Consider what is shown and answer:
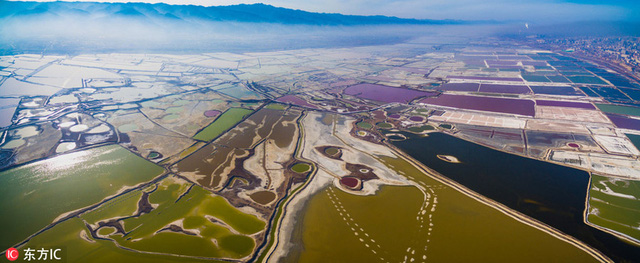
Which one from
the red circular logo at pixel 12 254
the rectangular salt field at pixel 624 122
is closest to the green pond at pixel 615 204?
the rectangular salt field at pixel 624 122

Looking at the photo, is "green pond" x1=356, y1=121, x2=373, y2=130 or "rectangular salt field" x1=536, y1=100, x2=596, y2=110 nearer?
"green pond" x1=356, y1=121, x2=373, y2=130

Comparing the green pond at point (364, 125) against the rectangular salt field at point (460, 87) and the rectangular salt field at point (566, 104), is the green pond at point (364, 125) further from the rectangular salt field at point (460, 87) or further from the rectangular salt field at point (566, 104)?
the rectangular salt field at point (566, 104)

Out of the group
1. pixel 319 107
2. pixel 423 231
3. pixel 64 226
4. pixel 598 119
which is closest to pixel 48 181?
pixel 64 226

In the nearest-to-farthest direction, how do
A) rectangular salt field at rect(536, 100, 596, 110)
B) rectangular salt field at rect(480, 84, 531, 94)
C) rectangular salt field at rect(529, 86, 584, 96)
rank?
rectangular salt field at rect(536, 100, 596, 110) < rectangular salt field at rect(529, 86, 584, 96) < rectangular salt field at rect(480, 84, 531, 94)

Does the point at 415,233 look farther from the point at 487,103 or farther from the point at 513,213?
the point at 487,103

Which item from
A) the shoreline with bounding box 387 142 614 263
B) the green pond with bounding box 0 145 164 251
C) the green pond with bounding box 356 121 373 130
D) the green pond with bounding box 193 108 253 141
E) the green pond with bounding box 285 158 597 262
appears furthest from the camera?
the green pond with bounding box 356 121 373 130

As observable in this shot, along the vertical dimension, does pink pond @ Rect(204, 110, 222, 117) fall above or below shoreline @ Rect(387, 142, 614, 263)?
above

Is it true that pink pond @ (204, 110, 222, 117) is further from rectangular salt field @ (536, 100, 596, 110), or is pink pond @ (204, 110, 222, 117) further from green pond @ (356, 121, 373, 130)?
rectangular salt field @ (536, 100, 596, 110)

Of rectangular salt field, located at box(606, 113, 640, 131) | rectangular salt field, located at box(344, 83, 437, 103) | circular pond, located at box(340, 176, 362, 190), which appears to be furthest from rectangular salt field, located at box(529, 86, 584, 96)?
circular pond, located at box(340, 176, 362, 190)
